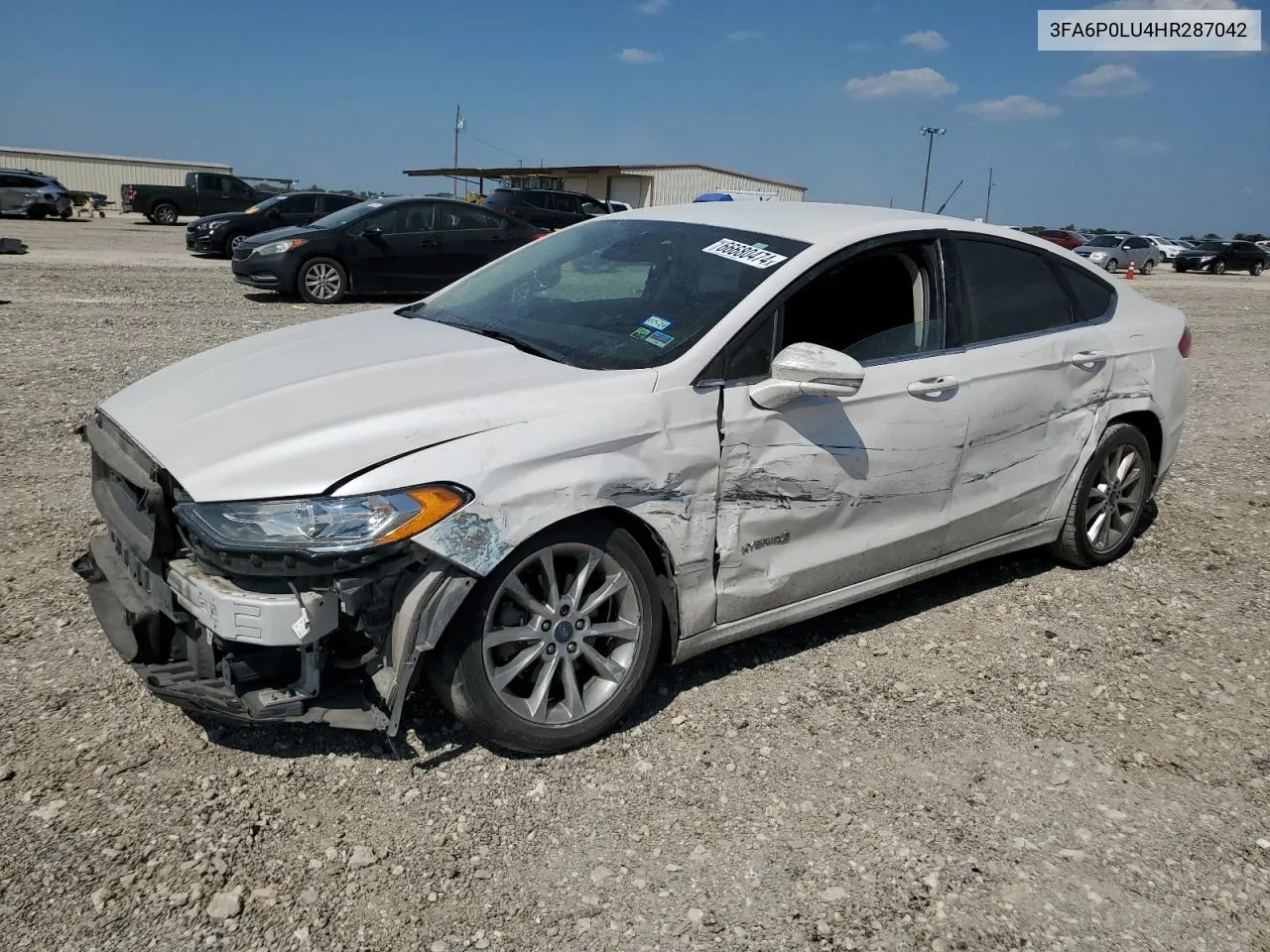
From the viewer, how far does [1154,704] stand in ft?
12.4

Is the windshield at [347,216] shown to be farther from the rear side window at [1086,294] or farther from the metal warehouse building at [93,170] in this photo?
the metal warehouse building at [93,170]

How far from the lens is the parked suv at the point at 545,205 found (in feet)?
73.1

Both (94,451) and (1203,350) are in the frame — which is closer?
(94,451)

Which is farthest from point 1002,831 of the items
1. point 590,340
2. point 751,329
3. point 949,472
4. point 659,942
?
point 590,340

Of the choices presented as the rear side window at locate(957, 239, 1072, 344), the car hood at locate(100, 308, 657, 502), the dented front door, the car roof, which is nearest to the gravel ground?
the dented front door

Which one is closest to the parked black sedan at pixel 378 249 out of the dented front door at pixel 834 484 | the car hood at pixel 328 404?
the car hood at pixel 328 404

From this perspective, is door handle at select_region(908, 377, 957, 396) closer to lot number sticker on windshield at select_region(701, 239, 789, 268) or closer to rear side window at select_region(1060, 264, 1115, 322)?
lot number sticker on windshield at select_region(701, 239, 789, 268)

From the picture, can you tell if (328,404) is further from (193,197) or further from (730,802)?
(193,197)

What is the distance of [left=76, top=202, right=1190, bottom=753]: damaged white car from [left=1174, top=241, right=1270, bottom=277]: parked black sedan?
4198 centimetres

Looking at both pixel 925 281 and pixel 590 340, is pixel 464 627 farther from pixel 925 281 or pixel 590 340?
pixel 925 281

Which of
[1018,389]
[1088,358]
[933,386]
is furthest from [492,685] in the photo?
[1088,358]

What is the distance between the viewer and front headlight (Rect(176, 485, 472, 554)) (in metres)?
2.64

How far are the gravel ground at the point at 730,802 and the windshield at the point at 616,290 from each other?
1275 millimetres

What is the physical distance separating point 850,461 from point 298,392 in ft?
6.20
